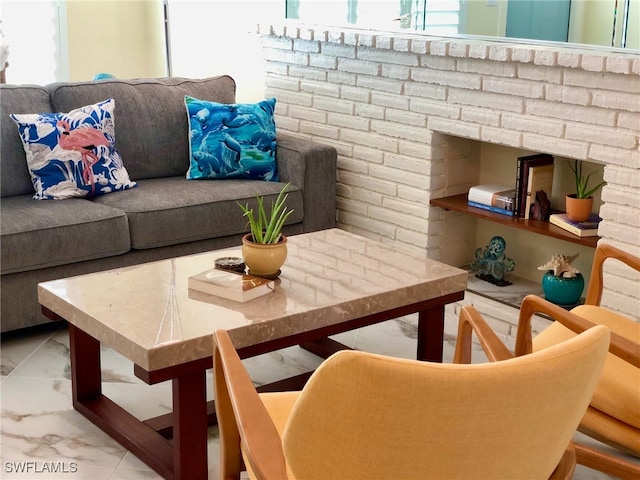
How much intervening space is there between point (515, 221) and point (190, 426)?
179 centimetres

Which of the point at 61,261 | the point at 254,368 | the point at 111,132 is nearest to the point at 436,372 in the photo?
the point at 254,368

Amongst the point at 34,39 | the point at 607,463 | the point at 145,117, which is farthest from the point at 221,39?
the point at 607,463

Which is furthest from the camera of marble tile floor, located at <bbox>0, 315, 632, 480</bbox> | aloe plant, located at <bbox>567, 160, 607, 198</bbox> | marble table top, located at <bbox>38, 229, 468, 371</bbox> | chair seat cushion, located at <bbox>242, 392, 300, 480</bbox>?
aloe plant, located at <bbox>567, 160, 607, 198</bbox>

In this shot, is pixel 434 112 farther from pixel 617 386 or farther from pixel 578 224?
pixel 617 386

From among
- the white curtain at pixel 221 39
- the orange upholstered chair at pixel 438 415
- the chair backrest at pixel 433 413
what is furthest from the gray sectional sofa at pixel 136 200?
the chair backrest at pixel 433 413

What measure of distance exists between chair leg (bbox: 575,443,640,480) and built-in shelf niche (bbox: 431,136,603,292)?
1337 mm

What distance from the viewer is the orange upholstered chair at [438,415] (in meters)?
1.39

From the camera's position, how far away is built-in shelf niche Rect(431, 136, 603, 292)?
12.4ft

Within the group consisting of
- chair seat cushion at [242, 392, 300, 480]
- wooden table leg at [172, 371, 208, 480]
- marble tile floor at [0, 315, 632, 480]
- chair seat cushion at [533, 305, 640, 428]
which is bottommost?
marble tile floor at [0, 315, 632, 480]

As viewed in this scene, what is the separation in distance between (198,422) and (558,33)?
→ 1.99 metres

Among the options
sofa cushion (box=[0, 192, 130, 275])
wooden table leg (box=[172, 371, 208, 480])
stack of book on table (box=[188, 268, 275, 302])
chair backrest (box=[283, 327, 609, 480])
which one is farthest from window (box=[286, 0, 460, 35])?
chair backrest (box=[283, 327, 609, 480])

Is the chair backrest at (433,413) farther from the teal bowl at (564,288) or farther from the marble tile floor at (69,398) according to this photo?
the teal bowl at (564,288)

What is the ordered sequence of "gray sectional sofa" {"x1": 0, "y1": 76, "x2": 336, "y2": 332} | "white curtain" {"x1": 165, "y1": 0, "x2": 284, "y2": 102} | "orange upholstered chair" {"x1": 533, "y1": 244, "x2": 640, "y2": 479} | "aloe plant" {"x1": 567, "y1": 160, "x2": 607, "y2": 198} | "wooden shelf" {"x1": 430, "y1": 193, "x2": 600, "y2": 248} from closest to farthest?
"orange upholstered chair" {"x1": 533, "y1": 244, "x2": 640, "y2": 479} < "gray sectional sofa" {"x1": 0, "y1": 76, "x2": 336, "y2": 332} < "wooden shelf" {"x1": 430, "y1": 193, "x2": 600, "y2": 248} < "aloe plant" {"x1": 567, "y1": 160, "x2": 607, "y2": 198} < "white curtain" {"x1": 165, "y1": 0, "x2": 284, "y2": 102}

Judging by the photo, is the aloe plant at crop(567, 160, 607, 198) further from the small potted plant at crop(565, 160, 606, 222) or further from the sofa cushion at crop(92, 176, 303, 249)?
the sofa cushion at crop(92, 176, 303, 249)
